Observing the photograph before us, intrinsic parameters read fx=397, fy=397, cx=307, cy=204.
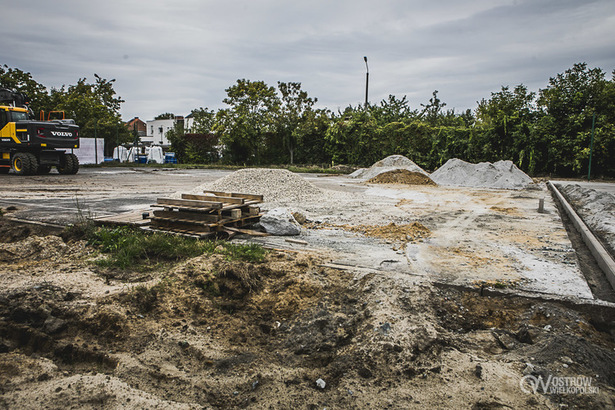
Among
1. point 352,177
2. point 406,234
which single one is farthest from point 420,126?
point 406,234

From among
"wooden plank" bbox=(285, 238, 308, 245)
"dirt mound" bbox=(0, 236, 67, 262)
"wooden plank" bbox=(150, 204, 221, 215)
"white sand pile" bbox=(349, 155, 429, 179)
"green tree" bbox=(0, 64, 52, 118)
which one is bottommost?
"dirt mound" bbox=(0, 236, 67, 262)

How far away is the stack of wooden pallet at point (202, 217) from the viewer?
586 centimetres

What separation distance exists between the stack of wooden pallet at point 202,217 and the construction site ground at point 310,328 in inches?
39.9

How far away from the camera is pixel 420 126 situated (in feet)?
83.0

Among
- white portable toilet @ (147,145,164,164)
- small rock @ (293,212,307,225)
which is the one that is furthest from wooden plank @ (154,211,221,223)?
white portable toilet @ (147,145,164,164)

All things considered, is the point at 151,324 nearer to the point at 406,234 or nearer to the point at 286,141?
the point at 406,234

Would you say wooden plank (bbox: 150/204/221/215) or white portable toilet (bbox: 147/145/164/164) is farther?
white portable toilet (bbox: 147/145/164/164)

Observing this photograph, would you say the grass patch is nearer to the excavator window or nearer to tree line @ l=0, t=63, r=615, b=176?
the excavator window

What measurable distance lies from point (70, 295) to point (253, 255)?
195cm

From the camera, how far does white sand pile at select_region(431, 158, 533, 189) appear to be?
17281 mm

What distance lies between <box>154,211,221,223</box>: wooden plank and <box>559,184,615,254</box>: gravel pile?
5.83 m

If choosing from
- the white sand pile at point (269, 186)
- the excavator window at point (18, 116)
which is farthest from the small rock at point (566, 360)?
the excavator window at point (18, 116)

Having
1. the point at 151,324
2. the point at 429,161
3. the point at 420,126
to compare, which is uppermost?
the point at 420,126

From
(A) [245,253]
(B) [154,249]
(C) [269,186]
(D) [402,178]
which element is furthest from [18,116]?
(A) [245,253]
